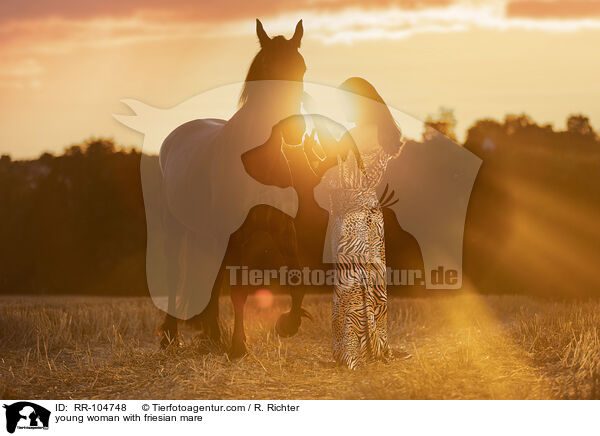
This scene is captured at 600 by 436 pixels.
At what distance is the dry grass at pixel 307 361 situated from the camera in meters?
5.48

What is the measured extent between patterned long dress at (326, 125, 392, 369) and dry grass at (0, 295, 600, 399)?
0.95ft

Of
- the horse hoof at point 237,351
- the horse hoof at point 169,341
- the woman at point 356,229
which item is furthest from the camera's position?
the horse hoof at point 169,341

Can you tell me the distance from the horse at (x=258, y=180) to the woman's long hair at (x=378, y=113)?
1.98 feet

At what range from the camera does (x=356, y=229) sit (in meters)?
6.10

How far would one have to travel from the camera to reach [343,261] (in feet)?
20.1

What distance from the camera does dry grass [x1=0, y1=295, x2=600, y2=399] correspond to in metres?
5.48

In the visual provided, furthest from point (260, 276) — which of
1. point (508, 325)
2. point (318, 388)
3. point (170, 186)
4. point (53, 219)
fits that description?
point (53, 219)

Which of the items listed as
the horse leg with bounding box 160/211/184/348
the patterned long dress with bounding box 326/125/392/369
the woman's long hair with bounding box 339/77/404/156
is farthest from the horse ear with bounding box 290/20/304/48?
the horse leg with bounding box 160/211/184/348

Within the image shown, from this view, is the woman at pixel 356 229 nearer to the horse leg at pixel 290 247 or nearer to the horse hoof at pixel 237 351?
the horse leg at pixel 290 247

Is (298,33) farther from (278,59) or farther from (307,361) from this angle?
(307,361)

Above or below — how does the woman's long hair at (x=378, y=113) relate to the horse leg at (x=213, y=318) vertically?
above
